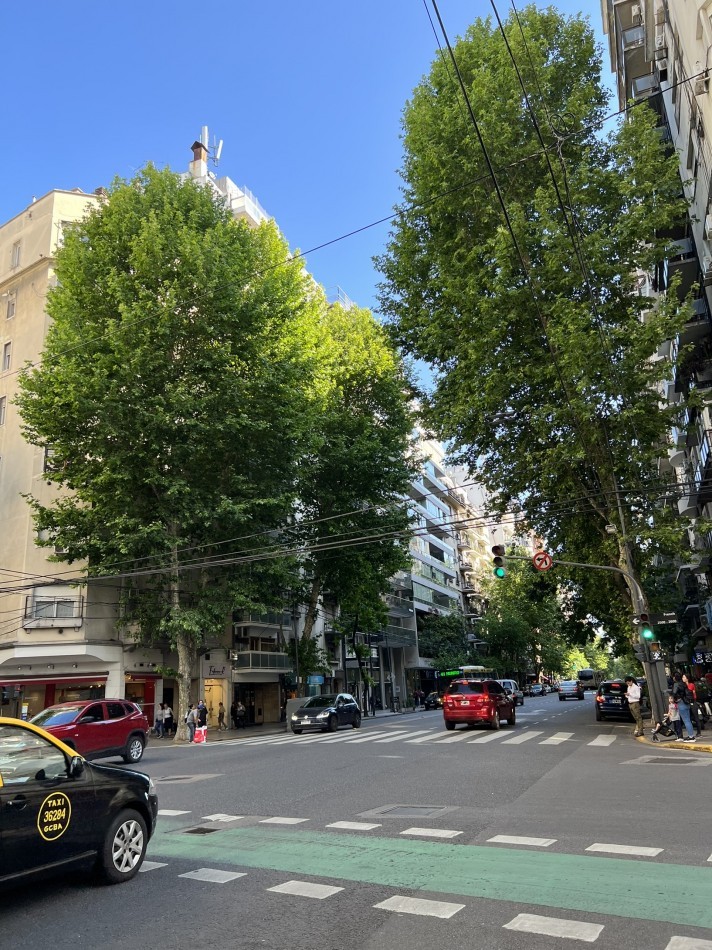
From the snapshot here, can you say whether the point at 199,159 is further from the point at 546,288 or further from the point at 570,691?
the point at 570,691

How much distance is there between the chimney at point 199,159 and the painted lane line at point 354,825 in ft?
158

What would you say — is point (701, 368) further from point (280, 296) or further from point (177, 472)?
point (177, 472)

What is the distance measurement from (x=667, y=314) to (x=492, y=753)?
12.8 meters

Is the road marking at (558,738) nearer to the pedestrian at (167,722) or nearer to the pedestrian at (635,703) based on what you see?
the pedestrian at (635,703)

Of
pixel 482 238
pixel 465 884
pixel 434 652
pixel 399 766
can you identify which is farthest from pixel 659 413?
pixel 434 652

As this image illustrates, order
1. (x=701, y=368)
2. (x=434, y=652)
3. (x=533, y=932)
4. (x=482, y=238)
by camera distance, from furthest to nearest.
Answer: (x=434, y=652)
(x=701, y=368)
(x=482, y=238)
(x=533, y=932)

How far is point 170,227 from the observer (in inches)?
1041

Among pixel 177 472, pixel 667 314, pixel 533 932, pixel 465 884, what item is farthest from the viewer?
pixel 177 472

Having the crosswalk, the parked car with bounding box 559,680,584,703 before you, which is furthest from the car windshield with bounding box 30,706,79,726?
the parked car with bounding box 559,680,584,703

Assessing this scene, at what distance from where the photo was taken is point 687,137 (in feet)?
78.9

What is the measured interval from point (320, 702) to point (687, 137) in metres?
25.9

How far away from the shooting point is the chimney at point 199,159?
4797cm

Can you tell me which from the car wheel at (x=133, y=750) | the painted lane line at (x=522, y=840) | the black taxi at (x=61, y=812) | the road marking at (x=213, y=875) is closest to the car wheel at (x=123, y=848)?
the black taxi at (x=61, y=812)

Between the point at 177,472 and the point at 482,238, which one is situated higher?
the point at 482,238
